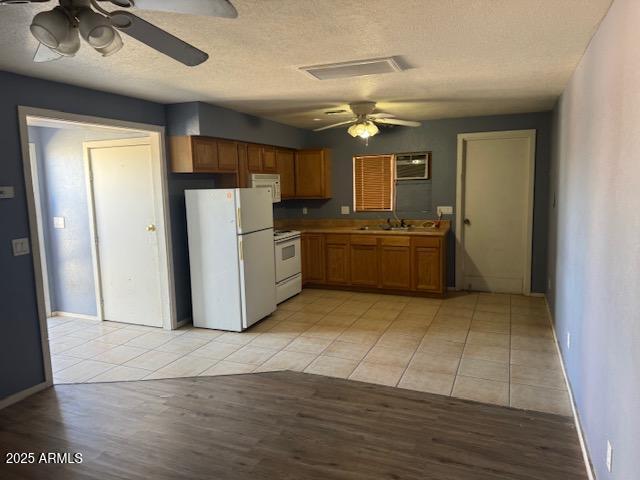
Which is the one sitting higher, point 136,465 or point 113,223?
point 113,223

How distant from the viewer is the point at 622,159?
175 centimetres

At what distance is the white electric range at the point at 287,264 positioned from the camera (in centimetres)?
530

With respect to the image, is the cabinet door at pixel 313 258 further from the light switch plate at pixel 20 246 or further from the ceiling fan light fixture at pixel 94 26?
the ceiling fan light fixture at pixel 94 26

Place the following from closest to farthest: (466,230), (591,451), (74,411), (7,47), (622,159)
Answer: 1. (622,159)
2. (591,451)
3. (7,47)
4. (74,411)
5. (466,230)

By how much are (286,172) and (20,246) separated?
12.0ft

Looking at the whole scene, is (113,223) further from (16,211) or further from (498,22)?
(498,22)

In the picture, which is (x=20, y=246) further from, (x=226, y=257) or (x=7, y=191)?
(x=226, y=257)

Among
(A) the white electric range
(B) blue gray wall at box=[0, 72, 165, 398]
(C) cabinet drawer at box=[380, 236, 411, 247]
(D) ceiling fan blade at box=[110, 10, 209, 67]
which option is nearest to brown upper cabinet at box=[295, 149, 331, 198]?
(A) the white electric range

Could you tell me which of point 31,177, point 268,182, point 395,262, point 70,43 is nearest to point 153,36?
point 70,43

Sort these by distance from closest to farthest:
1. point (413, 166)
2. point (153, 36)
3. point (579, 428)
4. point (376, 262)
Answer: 1. point (153, 36)
2. point (579, 428)
3. point (376, 262)
4. point (413, 166)

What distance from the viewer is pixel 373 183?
247 inches

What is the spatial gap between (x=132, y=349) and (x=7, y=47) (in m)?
2.65

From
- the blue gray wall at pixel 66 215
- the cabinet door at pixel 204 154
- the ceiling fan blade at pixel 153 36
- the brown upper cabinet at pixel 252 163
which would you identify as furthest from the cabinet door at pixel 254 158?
the ceiling fan blade at pixel 153 36

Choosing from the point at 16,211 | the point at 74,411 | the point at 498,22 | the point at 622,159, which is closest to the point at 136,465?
the point at 74,411
